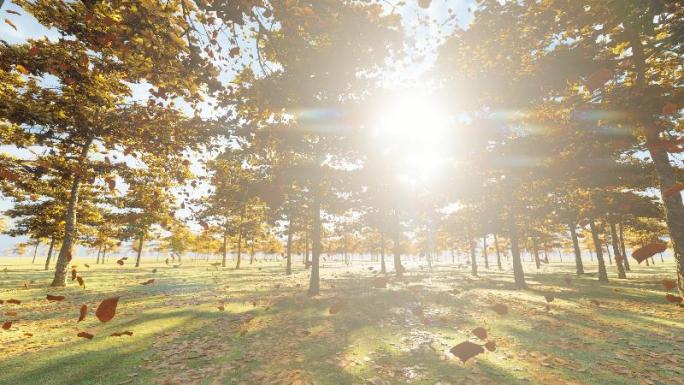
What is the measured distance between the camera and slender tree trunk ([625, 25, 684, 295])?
10078 millimetres

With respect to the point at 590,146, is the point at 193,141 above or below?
below

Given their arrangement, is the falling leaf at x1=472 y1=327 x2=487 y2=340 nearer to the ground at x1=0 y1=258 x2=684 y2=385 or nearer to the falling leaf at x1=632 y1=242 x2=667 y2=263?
the ground at x1=0 y1=258 x2=684 y2=385

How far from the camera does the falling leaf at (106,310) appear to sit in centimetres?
1074

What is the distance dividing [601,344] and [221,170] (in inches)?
584

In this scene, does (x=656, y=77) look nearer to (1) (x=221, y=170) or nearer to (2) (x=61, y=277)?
(1) (x=221, y=170)

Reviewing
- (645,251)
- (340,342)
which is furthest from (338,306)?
(645,251)

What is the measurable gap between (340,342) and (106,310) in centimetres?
928

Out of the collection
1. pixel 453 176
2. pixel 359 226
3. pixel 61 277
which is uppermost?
pixel 453 176

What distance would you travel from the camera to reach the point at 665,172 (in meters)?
10.7

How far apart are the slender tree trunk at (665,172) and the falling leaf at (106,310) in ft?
61.8

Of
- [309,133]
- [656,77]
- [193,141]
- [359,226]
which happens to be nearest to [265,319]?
[193,141]

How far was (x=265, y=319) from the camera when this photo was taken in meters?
11.2

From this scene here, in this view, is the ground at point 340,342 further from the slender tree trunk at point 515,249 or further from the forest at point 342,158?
the slender tree trunk at point 515,249

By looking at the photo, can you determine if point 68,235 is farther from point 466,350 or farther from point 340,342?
point 466,350
